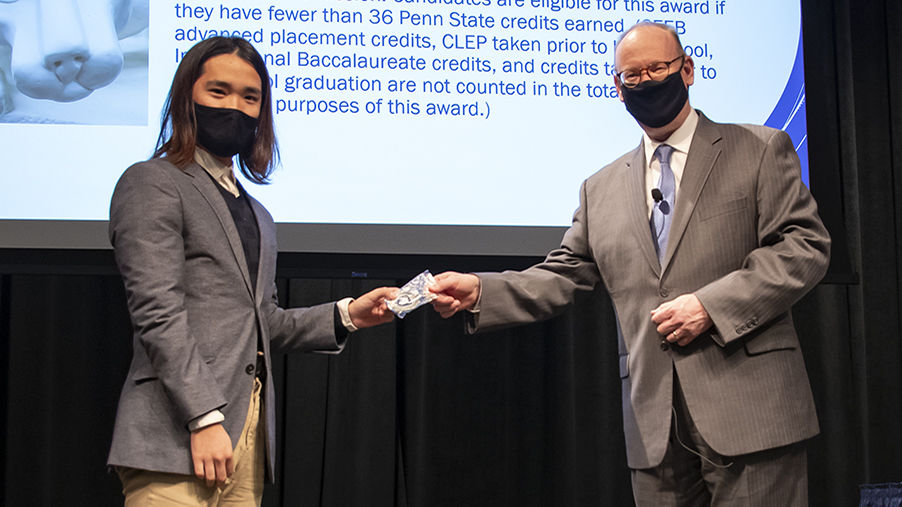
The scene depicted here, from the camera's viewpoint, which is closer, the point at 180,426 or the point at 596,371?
the point at 180,426

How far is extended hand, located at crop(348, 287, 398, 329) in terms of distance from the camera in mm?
2178

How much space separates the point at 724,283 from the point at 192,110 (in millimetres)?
1270

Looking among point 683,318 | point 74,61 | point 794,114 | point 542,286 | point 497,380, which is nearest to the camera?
point 683,318

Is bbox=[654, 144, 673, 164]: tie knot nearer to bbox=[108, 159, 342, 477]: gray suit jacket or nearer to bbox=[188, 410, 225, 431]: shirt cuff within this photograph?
bbox=[108, 159, 342, 477]: gray suit jacket

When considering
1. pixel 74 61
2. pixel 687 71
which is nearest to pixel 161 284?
pixel 687 71

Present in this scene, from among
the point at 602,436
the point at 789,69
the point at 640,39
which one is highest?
the point at 789,69

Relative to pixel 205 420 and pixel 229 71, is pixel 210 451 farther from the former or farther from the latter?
pixel 229 71

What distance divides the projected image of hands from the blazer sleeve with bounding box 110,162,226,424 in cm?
129

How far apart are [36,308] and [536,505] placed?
2.23 m

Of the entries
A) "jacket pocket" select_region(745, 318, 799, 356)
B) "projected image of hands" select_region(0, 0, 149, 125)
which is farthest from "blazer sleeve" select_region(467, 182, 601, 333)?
"projected image of hands" select_region(0, 0, 149, 125)

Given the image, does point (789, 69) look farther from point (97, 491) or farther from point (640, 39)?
point (97, 491)

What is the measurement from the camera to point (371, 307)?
2193 mm

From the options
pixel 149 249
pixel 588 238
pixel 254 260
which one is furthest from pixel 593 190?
pixel 149 249

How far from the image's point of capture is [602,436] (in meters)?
3.70
